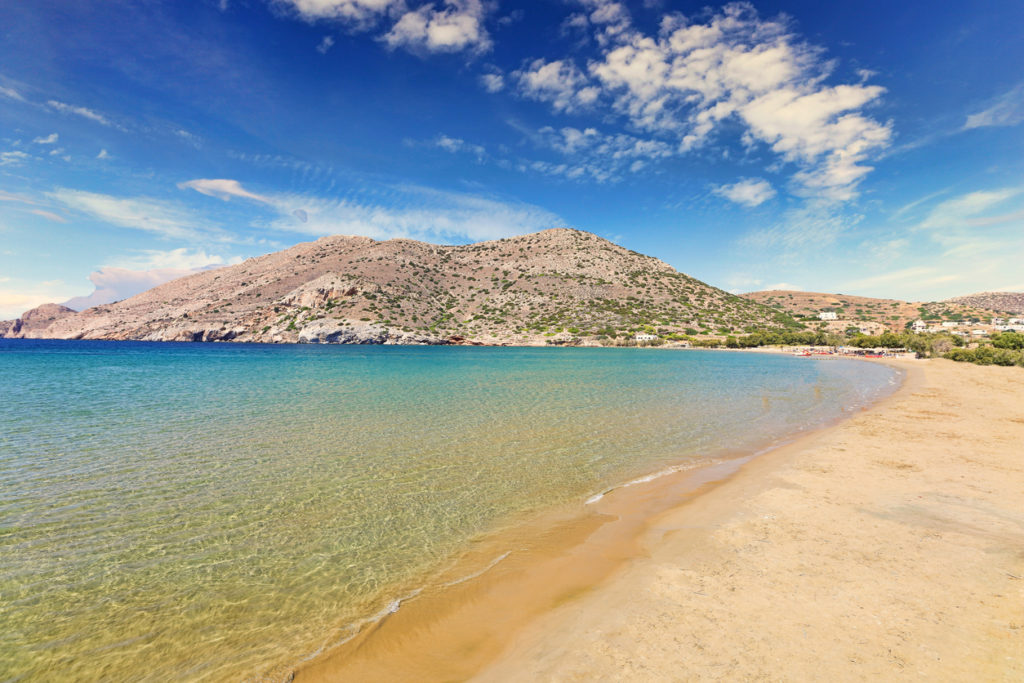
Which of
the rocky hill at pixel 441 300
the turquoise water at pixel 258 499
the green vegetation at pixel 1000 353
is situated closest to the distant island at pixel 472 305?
the rocky hill at pixel 441 300

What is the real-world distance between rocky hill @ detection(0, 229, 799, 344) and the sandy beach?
102516 mm

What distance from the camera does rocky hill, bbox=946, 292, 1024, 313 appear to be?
16675cm

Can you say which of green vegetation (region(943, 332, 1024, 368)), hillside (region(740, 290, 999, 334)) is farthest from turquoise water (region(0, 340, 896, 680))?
hillside (region(740, 290, 999, 334))

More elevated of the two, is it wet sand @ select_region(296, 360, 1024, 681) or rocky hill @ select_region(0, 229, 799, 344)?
rocky hill @ select_region(0, 229, 799, 344)

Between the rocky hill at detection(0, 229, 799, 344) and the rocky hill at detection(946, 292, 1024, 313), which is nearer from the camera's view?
→ the rocky hill at detection(0, 229, 799, 344)

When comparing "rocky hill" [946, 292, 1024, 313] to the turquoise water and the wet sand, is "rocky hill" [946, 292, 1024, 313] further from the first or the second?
the wet sand

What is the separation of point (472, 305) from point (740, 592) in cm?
12287

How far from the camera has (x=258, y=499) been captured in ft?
31.7

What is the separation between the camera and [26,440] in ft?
45.5

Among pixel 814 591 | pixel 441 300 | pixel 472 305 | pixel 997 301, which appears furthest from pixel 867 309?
pixel 814 591

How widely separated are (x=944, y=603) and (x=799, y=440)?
11.3 metres

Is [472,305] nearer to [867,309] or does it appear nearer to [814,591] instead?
[814,591]

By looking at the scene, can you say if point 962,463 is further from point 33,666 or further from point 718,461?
point 33,666

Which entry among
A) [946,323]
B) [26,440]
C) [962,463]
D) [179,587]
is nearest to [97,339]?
[26,440]
